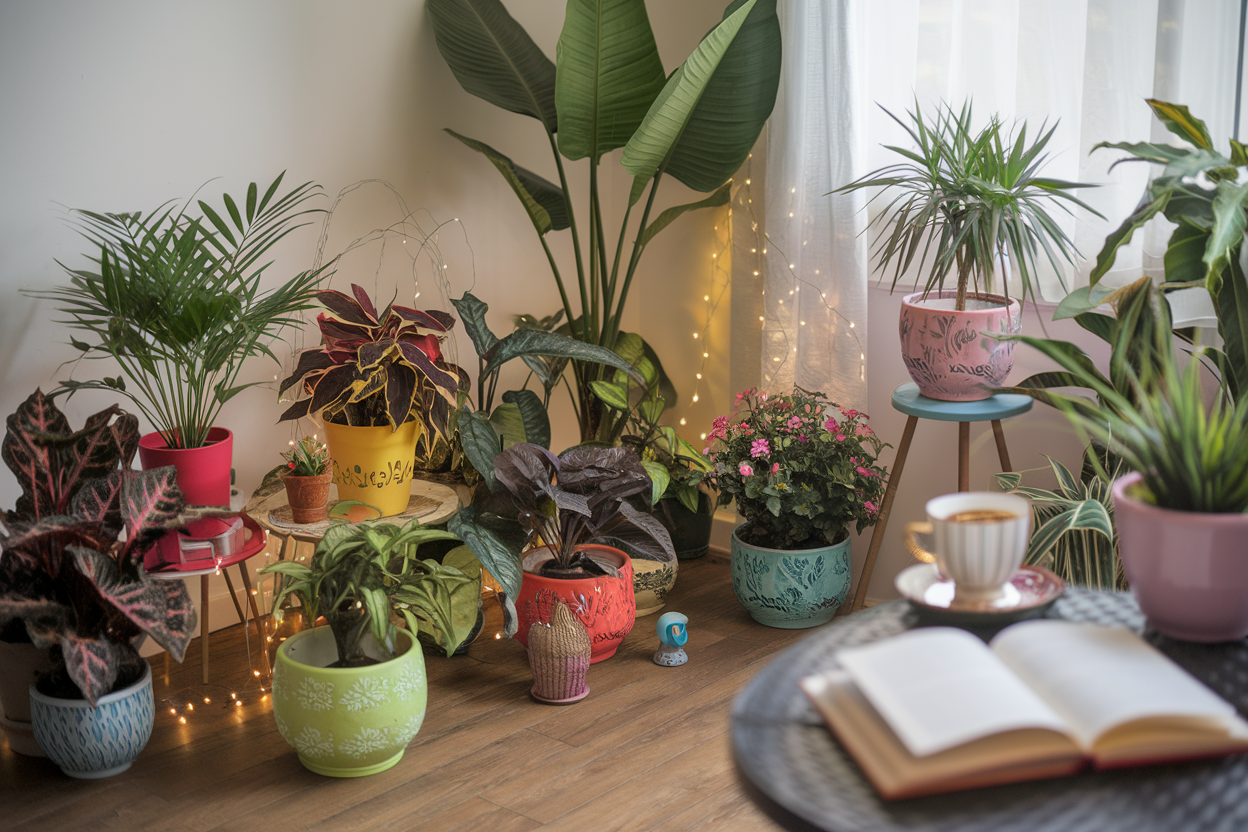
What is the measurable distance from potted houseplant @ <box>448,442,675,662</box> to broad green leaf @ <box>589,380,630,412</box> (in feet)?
0.88

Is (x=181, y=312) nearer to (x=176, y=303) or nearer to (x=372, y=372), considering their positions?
(x=176, y=303)

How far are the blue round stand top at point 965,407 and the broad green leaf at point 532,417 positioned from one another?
0.86 meters

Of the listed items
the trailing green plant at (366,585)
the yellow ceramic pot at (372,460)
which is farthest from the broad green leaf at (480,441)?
the trailing green plant at (366,585)

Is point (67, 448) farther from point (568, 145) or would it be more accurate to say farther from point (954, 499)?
point (954, 499)

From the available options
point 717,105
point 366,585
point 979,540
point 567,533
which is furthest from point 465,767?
point 717,105

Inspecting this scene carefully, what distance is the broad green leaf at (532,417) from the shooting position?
98.3 inches

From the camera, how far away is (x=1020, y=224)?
1997mm

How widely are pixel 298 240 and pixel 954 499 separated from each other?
204 centimetres

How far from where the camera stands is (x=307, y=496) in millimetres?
2133

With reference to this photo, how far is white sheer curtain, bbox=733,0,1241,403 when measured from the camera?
214 cm

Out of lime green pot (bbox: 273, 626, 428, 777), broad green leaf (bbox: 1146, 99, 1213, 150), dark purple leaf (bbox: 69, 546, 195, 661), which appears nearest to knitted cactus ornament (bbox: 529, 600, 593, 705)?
lime green pot (bbox: 273, 626, 428, 777)

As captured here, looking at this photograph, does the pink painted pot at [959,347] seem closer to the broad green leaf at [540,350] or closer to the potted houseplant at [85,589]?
the broad green leaf at [540,350]

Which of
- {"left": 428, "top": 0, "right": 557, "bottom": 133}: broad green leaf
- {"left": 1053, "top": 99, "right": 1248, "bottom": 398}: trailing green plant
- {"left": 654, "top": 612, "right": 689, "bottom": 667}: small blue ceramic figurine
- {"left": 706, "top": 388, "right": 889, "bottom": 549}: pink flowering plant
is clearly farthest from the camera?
{"left": 428, "top": 0, "right": 557, "bottom": 133}: broad green leaf

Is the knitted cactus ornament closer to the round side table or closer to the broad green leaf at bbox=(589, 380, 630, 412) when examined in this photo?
the broad green leaf at bbox=(589, 380, 630, 412)
